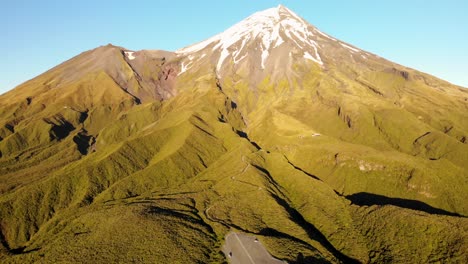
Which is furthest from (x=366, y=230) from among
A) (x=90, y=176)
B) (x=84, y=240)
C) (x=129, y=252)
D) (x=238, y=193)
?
(x=90, y=176)

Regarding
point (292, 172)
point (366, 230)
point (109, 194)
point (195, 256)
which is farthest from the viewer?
point (292, 172)

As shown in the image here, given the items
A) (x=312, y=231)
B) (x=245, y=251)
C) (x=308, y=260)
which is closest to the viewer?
(x=308, y=260)

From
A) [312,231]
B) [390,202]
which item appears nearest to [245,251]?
[312,231]

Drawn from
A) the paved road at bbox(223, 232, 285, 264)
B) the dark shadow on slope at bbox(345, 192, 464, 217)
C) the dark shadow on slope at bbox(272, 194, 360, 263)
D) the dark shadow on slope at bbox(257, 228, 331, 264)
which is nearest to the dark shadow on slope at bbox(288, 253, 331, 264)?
the dark shadow on slope at bbox(257, 228, 331, 264)

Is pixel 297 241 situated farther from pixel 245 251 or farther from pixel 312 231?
pixel 312 231

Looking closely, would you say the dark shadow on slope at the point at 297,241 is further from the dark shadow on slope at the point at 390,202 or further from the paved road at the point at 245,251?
the dark shadow on slope at the point at 390,202

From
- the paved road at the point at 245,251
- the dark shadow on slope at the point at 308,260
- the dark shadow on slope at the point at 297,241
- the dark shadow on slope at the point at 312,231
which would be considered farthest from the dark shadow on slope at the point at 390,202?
the paved road at the point at 245,251

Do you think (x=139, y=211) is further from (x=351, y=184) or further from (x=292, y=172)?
(x=351, y=184)

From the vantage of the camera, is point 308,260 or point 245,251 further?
point 245,251
